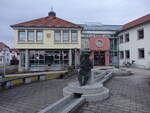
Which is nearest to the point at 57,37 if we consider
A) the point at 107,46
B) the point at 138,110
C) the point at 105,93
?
the point at 107,46

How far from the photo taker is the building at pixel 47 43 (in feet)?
58.7

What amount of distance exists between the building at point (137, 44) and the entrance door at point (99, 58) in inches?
138

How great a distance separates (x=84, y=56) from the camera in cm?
552

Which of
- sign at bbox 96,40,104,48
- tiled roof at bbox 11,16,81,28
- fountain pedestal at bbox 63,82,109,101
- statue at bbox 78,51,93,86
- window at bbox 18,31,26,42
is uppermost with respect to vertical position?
tiled roof at bbox 11,16,81,28

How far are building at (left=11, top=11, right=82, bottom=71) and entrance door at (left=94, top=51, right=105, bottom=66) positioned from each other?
5.31 meters

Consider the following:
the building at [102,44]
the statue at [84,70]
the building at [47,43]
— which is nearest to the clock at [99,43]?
the building at [102,44]

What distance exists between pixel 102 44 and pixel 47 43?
33.0 feet

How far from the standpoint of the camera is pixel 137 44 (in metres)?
18.6

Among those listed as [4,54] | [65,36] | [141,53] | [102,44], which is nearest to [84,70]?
[4,54]

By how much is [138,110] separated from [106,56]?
19.2 metres

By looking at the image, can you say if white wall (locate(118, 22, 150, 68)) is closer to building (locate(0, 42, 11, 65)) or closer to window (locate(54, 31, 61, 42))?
window (locate(54, 31, 61, 42))

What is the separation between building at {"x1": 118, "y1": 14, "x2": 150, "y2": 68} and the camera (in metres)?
17.0

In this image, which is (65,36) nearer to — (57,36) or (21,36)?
(57,36)

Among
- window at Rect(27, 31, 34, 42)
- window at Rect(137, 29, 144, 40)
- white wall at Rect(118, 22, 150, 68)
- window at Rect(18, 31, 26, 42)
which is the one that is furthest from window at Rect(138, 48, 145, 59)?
window at Rect(18, 31, 26, 42)
